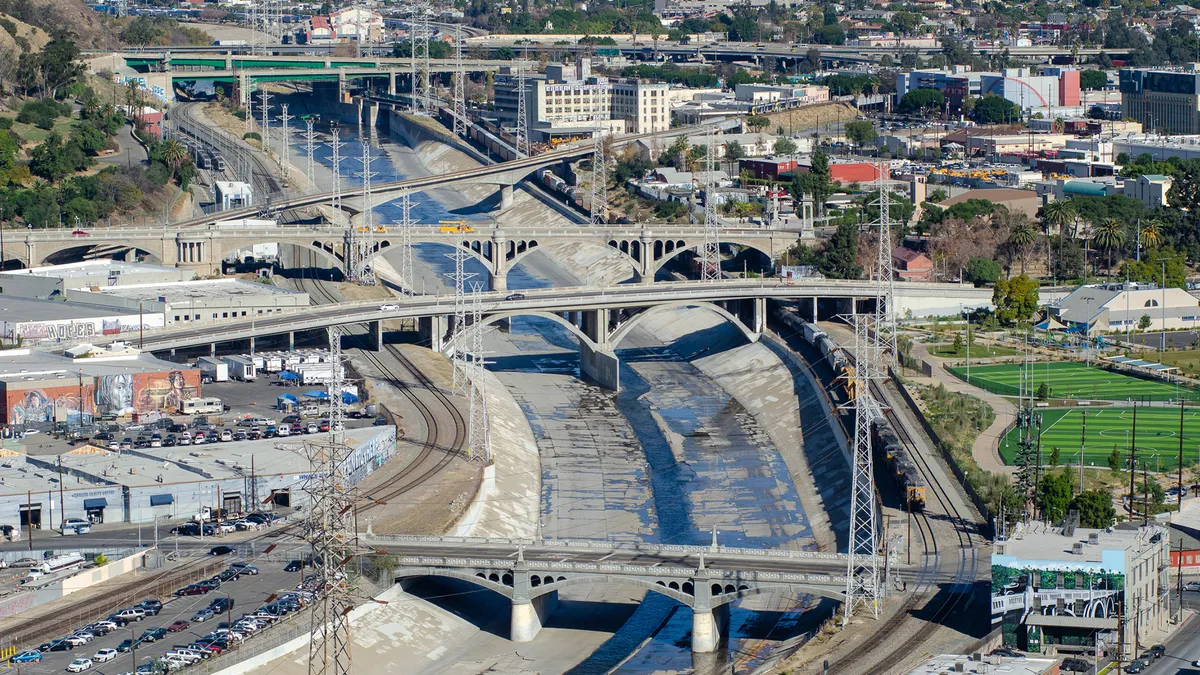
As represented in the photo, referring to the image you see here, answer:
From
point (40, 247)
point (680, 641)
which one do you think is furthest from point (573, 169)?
point (680, 641)

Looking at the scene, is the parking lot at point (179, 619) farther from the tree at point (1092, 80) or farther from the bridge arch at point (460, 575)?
the tree at point (1092, 80)

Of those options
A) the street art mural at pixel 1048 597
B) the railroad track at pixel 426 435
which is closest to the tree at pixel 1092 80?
the railroad track at pixel 426 435

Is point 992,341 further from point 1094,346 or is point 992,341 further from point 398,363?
point 398,363

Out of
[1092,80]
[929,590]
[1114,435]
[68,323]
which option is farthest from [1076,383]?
[1092,80]

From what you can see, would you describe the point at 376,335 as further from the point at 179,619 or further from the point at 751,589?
the point at 179,619

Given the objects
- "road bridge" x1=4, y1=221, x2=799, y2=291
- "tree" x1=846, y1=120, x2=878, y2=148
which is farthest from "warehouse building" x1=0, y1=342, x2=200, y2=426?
"tree" x1=846, y1=120, x2=878, y2=148

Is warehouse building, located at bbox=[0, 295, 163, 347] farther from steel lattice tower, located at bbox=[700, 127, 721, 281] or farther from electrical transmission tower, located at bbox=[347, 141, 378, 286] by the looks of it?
steel lattice tower, located at bbox=[700, 127, 721, 281]
